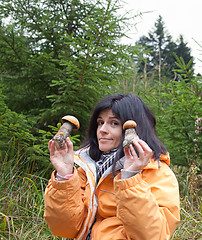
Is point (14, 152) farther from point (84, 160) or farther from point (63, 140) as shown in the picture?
point (63, 140)

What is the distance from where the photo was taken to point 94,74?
3.48m

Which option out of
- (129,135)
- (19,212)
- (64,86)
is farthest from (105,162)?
(64,86)

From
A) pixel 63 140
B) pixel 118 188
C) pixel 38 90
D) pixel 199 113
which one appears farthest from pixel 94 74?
pixel 118 188

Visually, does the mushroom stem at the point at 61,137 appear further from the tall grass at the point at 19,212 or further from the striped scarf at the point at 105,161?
the tall grass at the point at 19,212

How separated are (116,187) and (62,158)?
420 mm

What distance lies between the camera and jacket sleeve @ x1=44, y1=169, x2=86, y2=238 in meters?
1.48

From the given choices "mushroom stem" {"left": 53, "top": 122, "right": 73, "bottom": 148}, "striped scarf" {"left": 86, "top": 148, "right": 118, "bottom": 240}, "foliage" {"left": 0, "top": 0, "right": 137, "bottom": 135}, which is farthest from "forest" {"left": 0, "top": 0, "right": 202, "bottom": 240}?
"mushroom stem" {"left": 53, "top": 122, "right": 73, "bottom": 148}

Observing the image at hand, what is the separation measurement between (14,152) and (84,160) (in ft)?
6.53

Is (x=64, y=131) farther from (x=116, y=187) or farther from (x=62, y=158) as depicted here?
(x=116, y=187)

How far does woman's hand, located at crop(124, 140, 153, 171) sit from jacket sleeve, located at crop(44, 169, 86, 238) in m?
0.40

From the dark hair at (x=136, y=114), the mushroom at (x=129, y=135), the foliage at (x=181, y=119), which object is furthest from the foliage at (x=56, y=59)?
the mushroom at (x=129, y=135)

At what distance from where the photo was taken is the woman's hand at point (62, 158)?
4.89ft

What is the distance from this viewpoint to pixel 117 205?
1.28 meters

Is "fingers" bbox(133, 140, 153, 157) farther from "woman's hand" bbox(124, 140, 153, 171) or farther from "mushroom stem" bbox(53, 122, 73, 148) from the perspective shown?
"mushroom stem" bbox(53, 122, 73, 148)
